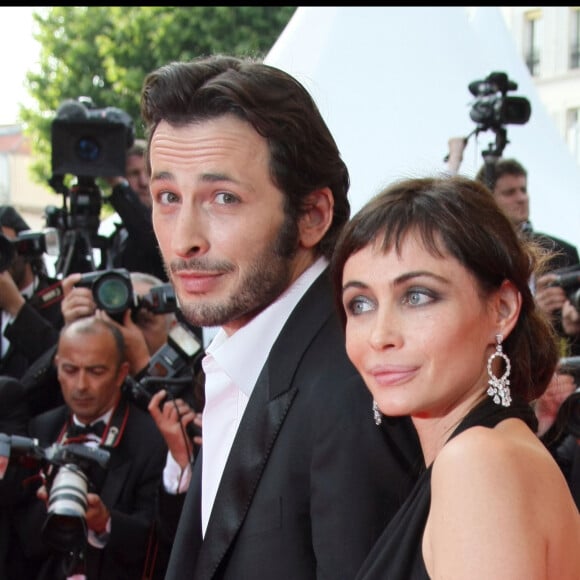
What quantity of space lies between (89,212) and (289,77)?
10.1ft

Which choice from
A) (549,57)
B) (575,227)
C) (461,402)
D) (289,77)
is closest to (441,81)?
(575,227)

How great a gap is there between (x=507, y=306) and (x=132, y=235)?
380 centimetres

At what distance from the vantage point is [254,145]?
2.15m

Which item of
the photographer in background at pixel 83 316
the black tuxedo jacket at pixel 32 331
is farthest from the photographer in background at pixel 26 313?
the photographer in background at pixel 83 316

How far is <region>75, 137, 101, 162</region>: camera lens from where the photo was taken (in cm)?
516

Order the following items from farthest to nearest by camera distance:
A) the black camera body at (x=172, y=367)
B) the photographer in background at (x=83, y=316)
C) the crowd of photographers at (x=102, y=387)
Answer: the photographer in background at (x=83, y=316) < the black camera body at (x=172, y=367) < the crowd of photographers at (x=102, y=387)

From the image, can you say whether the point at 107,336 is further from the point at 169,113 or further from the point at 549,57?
the point at 549,57

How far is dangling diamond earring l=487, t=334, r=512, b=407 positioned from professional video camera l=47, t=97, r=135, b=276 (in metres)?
3.61

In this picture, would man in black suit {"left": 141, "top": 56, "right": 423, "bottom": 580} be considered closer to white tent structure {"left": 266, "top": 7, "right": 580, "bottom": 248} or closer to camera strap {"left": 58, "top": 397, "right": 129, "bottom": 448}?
camera strap {"left": 58, "top": 397, "right": 129, "bottom": 448}

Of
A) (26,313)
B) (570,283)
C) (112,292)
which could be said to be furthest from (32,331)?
(570,283)

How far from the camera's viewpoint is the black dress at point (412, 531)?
5.41 ft

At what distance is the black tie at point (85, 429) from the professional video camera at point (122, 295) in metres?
0.45

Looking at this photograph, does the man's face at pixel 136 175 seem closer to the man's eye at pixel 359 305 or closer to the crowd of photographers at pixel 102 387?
the crowd of photographers at pixel 102 387

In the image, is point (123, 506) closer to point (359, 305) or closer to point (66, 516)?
point (66, 516)
